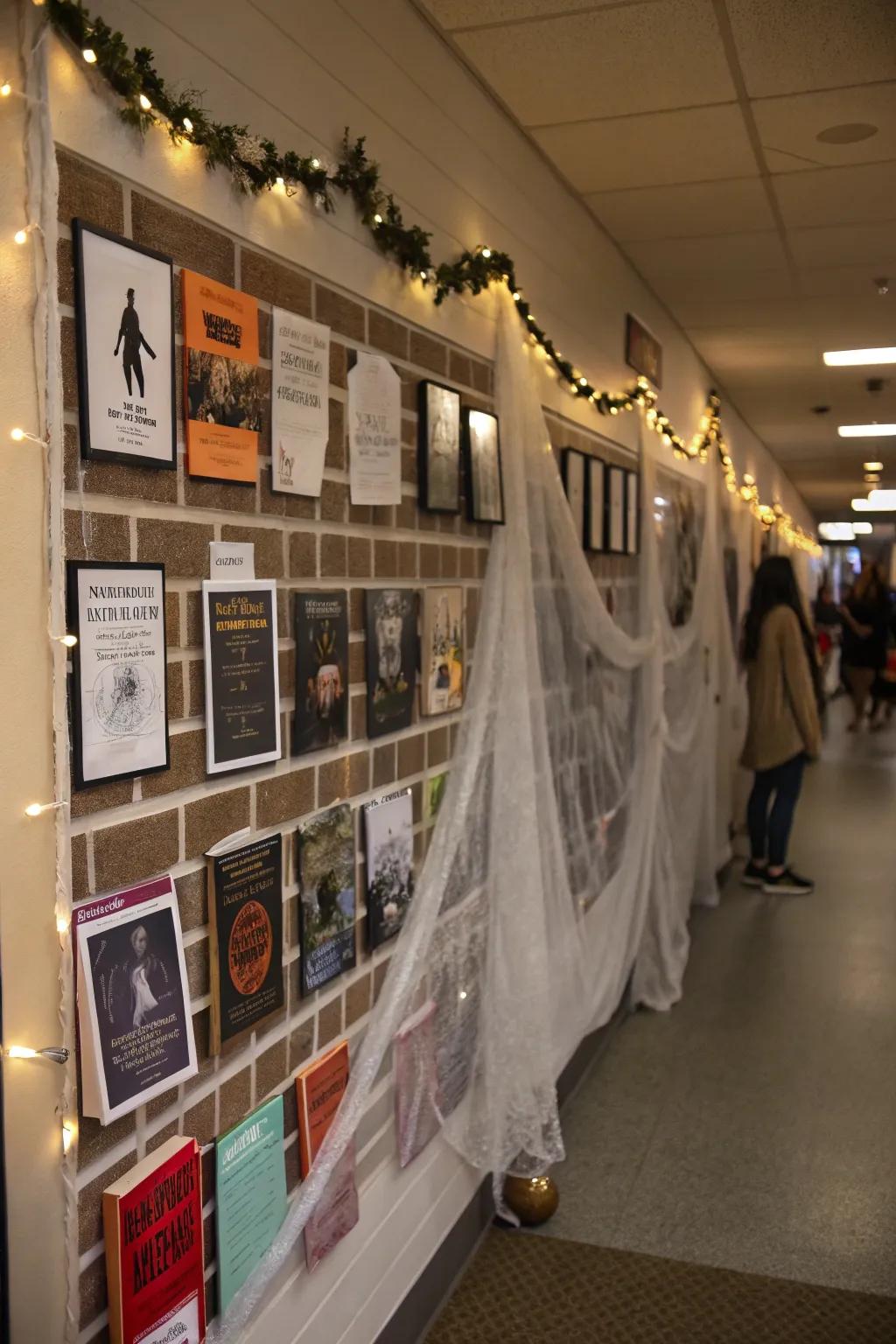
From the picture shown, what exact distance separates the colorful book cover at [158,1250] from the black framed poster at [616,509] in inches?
102

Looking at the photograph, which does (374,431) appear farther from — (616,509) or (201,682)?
(616,509)

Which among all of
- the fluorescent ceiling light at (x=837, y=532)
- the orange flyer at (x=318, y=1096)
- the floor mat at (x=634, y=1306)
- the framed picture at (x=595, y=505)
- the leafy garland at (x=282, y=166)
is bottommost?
the floor mat at (x=634, y=1306)

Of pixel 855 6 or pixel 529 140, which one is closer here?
pixel 855 6

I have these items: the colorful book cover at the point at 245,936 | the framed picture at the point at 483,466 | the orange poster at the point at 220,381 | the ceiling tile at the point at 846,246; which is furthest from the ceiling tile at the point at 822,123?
the colorful book cover at the point at 245,936

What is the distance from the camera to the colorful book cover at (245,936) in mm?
1659

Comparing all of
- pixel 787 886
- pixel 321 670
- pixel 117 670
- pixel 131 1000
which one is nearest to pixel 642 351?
pixel 787 886

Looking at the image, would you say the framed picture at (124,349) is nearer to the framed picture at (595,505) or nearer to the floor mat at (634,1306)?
the floor mat at (634,1306)

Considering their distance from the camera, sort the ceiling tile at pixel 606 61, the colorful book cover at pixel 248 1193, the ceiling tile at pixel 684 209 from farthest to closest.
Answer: the ceiling tile at pixel 684 209 → the ceiling tile at pixel 606 61 → the colorful book cover at pixel 248 1193

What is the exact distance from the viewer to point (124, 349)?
1420mm

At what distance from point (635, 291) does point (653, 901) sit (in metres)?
2.18

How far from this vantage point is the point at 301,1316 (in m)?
1.96

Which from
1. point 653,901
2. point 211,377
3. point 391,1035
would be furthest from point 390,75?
point 653,901

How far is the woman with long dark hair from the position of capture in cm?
→ 550

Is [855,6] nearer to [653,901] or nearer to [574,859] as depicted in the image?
[574,859]
